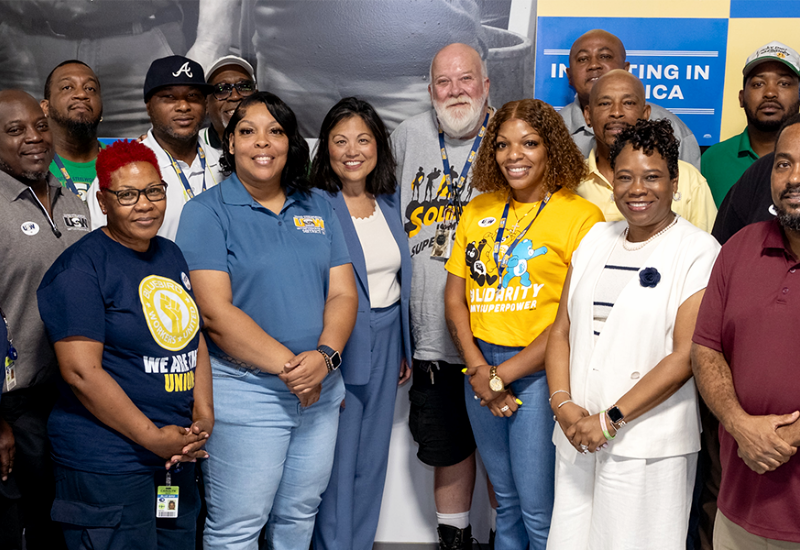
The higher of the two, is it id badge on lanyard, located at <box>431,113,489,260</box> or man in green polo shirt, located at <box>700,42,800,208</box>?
man in green polo shirt, located at <box>700,42,800,208</box>

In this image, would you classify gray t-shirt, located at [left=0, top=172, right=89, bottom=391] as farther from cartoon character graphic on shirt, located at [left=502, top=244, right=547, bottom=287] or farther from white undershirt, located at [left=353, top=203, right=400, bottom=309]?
cartoon character graphic on shirt, located at [left=502, top=244, right=547, bottom=287]

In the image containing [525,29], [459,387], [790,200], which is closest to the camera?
[790,200]

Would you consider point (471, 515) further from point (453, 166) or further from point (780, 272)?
point (780, 272)

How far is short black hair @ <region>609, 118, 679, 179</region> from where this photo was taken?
79.4 inches

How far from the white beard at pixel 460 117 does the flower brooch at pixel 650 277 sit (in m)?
1.20

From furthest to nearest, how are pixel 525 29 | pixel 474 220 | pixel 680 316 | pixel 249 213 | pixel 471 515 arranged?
pixel 525 29 → pixel 471 515 → pixel 474 220 → pixel 249 213 → pixel 680 316

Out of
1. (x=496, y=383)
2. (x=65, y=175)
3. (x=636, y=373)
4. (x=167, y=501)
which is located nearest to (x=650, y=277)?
(x=636, y=373)

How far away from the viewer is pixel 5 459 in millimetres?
2178

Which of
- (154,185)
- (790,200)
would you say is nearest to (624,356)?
(790,200)

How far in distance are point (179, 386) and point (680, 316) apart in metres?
1.52

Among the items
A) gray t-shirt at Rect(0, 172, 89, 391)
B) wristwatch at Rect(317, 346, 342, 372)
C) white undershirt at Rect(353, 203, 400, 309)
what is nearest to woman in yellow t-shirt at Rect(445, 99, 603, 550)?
white undershirt at Rect(353, 203, 400, 309)

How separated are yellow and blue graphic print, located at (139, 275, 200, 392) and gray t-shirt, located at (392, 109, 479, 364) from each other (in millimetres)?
1054

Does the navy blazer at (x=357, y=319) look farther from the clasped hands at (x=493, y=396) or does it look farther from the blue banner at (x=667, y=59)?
the blue banner at (x=667, y=59)

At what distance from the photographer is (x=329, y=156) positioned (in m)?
2.83
